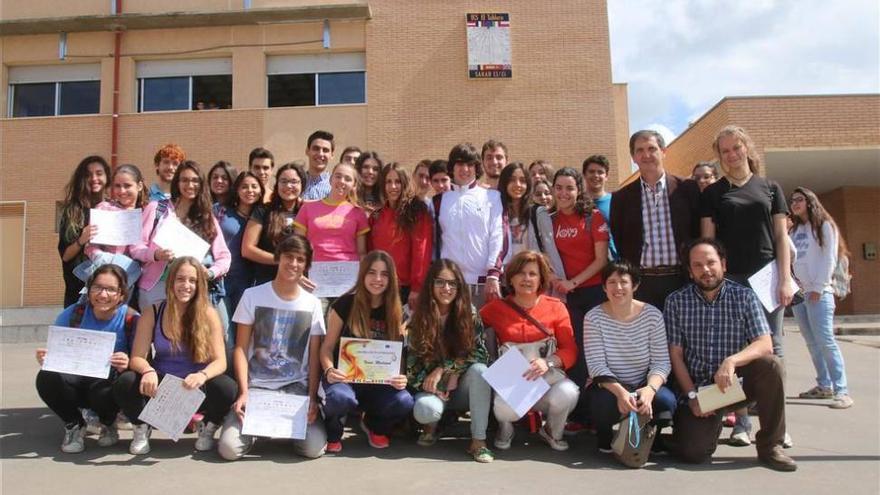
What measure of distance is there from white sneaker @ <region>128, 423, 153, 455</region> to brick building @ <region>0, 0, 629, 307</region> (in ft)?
39.7

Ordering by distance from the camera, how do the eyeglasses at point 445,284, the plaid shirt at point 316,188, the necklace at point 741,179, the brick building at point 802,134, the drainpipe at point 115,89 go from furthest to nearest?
the drainpipe at point 115,89 < the brick building at point 802,134 < the plaid shirt at point 316,188 < the necklace at point 741,179 < the eyeglasses at point 445,284

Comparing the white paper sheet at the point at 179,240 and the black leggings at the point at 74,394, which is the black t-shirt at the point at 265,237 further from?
the black leggings at the point at 74,394

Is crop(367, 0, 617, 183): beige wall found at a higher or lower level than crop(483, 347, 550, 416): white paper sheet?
higher

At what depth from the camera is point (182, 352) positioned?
168 inches

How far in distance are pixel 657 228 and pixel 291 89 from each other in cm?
1373

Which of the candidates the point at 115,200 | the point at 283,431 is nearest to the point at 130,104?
the point at 115,200

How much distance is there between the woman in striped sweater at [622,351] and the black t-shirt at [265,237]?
8.84 feet

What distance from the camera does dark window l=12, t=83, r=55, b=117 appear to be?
16.6 m

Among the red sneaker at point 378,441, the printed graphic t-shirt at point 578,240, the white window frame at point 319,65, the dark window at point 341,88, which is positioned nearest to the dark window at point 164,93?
the white window frame at point 319,65

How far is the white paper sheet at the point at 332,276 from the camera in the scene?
4855 millimetres

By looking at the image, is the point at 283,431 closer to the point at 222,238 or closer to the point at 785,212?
the point at 222,238

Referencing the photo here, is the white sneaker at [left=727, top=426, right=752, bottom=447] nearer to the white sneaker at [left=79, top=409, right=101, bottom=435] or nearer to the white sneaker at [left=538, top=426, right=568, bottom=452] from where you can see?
the white sneaker at [left=538, top=426, right=568, bottom=452]

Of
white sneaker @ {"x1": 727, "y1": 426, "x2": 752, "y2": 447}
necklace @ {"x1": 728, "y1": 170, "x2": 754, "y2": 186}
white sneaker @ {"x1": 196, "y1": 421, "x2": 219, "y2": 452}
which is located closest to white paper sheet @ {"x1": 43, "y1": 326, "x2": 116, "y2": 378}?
white sneaker @ {"x1": 196, "y1": 421, "x2": 219, "y2": 452}

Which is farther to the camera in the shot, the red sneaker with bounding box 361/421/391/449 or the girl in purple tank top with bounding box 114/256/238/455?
the red sneaker with bounding box 361/421/391/449
